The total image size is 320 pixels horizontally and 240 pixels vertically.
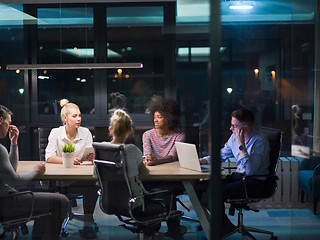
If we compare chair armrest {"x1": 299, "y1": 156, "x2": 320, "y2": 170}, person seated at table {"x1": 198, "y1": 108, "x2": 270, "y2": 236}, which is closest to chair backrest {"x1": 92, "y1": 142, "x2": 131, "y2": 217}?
person seated at table {"x1": 198, "y1": 108, "x2": 270, "y2": 236}

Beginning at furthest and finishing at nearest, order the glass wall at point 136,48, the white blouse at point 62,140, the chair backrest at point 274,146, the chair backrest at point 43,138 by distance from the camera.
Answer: the glass wall at point 136,48 < the chair backrest at point 43,138 < the white blouse at point 62,140 < the chair backrest at point 274,146

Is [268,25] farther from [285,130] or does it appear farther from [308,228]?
[308,228]

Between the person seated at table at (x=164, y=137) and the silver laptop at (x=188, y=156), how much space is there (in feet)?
0.25

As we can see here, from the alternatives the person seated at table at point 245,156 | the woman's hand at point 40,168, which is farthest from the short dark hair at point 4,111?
the person seated at table at point 245,156

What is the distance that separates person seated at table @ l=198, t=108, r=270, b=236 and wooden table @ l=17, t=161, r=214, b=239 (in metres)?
0.43

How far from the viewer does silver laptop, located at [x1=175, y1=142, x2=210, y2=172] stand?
3904mm

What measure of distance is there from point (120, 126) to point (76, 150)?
743 mm

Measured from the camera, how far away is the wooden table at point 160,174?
3.89 meters

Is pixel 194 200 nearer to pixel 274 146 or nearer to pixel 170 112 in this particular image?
pixel 170 112

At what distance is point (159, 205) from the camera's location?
386 centimetres

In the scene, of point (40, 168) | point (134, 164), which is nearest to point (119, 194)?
point (134, 164)

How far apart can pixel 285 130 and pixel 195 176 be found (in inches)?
43.4

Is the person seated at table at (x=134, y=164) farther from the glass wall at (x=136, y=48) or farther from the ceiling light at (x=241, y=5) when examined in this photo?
the ceiling light at (x=241, y=5)

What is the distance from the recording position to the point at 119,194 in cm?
374
